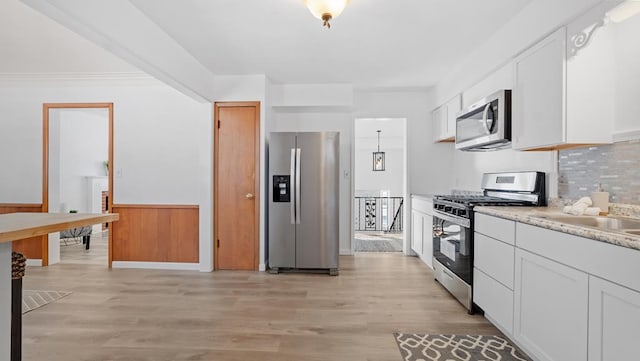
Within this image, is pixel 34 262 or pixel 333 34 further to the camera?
pixel 34 262

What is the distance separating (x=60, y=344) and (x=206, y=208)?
6.62 ft

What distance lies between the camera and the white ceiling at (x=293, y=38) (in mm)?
2545

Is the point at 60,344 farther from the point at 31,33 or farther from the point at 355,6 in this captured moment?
the point at 355,6

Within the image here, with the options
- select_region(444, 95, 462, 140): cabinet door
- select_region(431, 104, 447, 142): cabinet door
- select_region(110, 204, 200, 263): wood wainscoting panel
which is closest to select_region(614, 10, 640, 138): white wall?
select_region(444, 95, 462, 140): cabinet door

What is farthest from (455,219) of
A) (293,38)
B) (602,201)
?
(293,38)

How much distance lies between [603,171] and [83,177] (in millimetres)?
7761

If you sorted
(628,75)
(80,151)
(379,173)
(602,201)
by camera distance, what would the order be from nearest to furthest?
(628,75) < (602,201) < (80,151) < (379,173)

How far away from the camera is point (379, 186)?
40.2 ft

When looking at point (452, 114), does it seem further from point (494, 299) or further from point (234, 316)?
point (234, 316)

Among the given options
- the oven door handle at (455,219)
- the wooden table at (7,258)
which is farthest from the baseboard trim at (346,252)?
the wooden table at (7,258)

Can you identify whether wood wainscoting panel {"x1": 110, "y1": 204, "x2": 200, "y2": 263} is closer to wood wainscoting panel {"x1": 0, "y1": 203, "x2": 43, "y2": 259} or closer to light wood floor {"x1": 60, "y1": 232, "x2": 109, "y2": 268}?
light wood floor {"x1": 60, "y1": 232, "x2": 109, "y2": 268}

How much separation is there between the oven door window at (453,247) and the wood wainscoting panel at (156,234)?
9.50 feet

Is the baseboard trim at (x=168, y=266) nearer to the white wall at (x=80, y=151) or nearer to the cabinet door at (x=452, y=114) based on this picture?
the white wall at (x=80, y=151)

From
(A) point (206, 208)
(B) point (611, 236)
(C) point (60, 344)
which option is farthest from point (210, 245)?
(B) point (611, 236)
